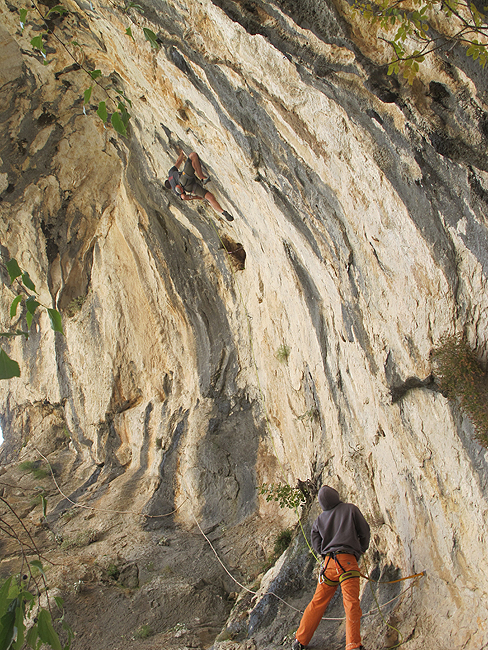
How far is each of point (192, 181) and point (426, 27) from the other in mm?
5867

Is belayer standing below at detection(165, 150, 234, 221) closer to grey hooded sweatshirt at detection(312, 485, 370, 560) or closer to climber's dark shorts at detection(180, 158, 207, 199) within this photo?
climber's dark shorts at detection(180, 158, 207, 199)

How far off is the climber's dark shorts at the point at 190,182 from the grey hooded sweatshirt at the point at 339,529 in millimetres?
6155

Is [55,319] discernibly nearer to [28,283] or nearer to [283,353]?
[28,283]

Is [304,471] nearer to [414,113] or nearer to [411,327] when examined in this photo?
[411,327]

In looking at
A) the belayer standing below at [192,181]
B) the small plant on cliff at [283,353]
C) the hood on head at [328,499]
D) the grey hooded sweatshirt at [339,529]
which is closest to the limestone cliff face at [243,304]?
the small plant on cliff at [283,353]

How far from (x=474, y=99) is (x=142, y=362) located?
31.8ft

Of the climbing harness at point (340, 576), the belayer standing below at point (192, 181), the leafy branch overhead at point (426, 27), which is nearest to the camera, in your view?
the leafy branch overhead at point (426, 27)

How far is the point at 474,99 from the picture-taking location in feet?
12.6

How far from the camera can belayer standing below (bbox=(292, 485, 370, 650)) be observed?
471 cm

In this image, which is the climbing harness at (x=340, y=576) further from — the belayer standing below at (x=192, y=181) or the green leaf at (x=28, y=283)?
the belayer standing below at (x=192, y=181)

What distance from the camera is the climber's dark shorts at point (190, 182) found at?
8.73 metres

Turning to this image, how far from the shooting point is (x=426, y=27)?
11.7 feet

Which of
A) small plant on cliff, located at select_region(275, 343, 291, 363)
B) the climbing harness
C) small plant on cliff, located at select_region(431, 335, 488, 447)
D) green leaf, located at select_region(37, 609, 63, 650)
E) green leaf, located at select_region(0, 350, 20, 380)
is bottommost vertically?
small plant on cliff, located at select_region(275, 343, 291, 363)

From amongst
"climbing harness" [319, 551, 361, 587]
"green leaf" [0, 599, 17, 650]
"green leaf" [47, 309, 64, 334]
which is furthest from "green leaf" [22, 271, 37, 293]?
"climbing harness" [319, 551, 361, 587]
